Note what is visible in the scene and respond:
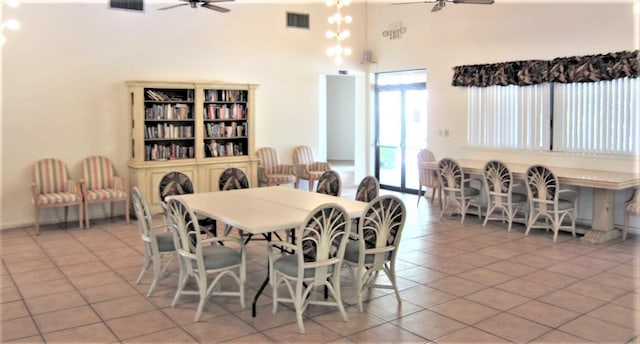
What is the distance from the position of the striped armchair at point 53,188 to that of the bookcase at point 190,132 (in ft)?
2.91

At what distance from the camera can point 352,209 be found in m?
4.71

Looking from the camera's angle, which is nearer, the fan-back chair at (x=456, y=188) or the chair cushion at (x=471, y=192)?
the fan-back chair at (x=456, y=188)

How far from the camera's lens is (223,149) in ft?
29.5

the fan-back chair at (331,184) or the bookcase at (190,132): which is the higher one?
the bookcase at (190,132)

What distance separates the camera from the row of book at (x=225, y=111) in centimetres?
879

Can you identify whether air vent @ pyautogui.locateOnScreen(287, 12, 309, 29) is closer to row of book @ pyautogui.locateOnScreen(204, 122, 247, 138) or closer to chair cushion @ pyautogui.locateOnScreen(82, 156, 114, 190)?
row of book @ pyautogui.locateOnScreen(204, 122, 247, 138)

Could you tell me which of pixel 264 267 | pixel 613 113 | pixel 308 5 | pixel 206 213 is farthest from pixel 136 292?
pixel 308 5

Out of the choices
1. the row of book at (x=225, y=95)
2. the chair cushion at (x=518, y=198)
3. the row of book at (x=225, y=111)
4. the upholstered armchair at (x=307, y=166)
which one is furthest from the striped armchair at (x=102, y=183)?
the chair cushion at (x=518, y=198)

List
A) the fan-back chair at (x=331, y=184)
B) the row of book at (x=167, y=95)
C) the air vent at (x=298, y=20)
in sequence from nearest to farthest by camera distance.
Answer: the fan-back chair at (x=331, y=184) → the row of book at (x=167, y=95) → the air vent at (x=298, y=20)

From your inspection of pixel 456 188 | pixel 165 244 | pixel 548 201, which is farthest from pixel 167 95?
pixel 548 201

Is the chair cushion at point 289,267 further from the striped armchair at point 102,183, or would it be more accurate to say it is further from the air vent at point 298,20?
the air vent at point 298,20

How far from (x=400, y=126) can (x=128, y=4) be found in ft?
17.3

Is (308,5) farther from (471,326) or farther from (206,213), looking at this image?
(471,326)

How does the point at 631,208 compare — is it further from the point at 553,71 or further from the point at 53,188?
the point at 53,188
